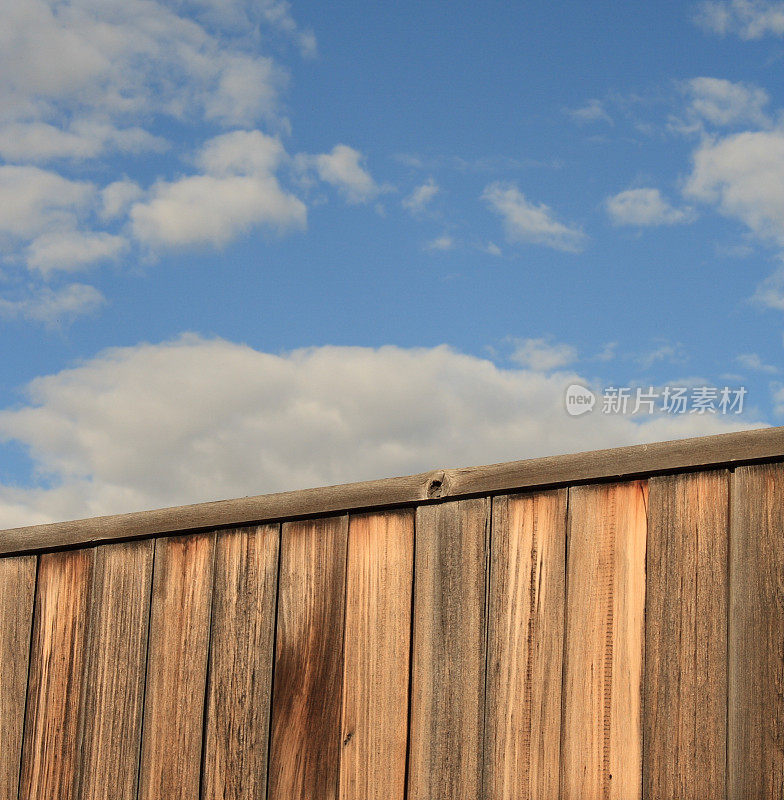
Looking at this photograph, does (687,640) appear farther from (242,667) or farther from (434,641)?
(242,667)

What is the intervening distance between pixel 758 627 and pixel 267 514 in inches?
54.7

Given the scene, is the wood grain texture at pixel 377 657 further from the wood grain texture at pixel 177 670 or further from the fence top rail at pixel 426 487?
the wood grain texture at pixel 177 670

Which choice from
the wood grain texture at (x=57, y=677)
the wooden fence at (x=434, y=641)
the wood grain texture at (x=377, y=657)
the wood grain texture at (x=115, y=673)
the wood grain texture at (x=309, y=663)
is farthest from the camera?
the wood grain texture at (x=57, y=677)

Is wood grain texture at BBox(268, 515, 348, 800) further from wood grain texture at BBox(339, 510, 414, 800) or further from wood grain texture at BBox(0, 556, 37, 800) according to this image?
wood grain texture at BBox(0, 556, 37, 800)

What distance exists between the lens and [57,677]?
3447 mm

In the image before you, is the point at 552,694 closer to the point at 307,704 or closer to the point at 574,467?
the point at 574,467

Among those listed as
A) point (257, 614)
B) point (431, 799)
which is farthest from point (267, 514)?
point (431, 799)

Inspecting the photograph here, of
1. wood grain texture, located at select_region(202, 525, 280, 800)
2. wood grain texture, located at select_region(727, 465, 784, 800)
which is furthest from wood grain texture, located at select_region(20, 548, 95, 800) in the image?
wood grain texture, located at select_region(727, 465, 784, 800)

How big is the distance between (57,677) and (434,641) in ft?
4.98

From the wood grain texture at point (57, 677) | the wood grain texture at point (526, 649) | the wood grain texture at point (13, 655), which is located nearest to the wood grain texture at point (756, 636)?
the wood grain texture at point (526, 649)

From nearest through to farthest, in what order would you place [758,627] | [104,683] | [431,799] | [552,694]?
1. [758,627]
2. [552,694]
3. [431,799]
4. [104,683]

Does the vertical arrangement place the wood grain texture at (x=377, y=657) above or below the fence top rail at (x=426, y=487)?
below

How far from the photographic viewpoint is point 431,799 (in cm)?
253

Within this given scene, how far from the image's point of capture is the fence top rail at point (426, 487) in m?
2.25
